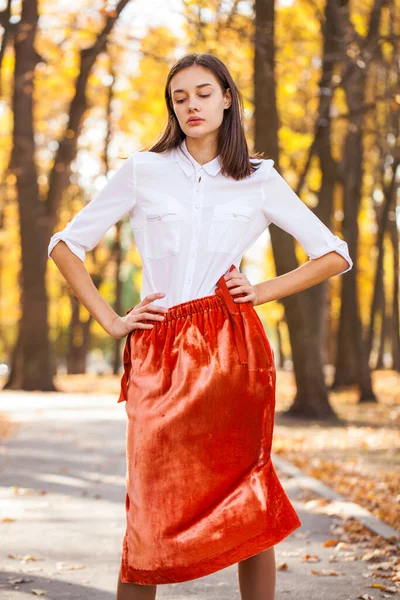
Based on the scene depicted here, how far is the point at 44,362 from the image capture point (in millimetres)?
22922

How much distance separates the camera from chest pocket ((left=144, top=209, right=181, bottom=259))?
11.9 feet

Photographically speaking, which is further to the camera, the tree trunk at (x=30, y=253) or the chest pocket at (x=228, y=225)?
the tree trunk at (x=30, y=253)

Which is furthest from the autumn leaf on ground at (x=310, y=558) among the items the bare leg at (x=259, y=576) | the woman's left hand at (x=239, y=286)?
the woman's left hand at (x=239, y=286)

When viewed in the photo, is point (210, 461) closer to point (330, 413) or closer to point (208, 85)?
point (208, 85)

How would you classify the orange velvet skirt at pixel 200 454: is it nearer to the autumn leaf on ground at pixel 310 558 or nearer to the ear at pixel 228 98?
the ear at pixel 228 98

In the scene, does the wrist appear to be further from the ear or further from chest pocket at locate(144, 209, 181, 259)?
the ear

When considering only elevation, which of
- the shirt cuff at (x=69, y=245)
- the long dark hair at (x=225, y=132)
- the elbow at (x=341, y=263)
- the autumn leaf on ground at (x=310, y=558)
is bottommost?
the autumn leaf on ground at (x=310, y=558)

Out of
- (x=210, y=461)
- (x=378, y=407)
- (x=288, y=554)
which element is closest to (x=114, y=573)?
(x=288, y=554)

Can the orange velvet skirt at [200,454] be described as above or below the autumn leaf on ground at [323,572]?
above

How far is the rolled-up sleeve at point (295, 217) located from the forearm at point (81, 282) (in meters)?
0.71

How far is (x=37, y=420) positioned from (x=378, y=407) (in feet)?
23.4

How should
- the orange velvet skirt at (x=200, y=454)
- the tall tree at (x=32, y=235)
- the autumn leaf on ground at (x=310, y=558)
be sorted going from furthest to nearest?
1. the tall tree at (x=32, y=235)
2. the autumn leaf on ground at (x=310, y=558)
3. the orange velvet skirt at (x=200, y=454)

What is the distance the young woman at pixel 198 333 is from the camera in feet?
11.3

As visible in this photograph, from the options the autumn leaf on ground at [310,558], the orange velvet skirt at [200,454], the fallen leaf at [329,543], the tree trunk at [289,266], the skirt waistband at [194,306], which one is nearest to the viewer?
the orange velvet skirt at [200,454]
